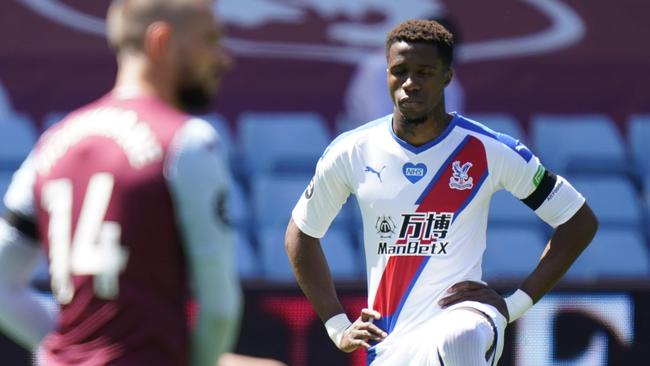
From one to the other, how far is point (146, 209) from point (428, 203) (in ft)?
7.51

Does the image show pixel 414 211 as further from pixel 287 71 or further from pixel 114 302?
pixel 287 71

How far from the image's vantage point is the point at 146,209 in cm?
332

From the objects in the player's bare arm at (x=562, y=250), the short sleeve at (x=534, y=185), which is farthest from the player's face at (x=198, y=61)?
the player's bare arm at (x=562, y=250)

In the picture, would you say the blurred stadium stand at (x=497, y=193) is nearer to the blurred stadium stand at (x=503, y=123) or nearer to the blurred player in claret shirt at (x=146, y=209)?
the blurred stadium stand at (x=503, y=123)

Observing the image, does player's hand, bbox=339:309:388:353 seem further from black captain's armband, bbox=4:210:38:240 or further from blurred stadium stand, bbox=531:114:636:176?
blurred stadium stand, bbox=531:114:636:176

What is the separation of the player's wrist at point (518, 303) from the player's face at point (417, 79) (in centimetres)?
79

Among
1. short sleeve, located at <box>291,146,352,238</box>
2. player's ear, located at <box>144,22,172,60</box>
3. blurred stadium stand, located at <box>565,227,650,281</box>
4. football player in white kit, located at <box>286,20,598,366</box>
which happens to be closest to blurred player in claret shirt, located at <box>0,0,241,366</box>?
player's ear, located at <box>144,22,172,60</box>

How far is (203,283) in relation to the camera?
3289mm

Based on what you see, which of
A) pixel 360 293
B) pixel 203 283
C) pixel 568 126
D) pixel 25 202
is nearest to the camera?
pixel 203 283

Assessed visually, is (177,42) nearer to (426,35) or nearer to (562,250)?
(426,35)

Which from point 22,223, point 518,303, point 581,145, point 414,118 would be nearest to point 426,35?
point 414,118

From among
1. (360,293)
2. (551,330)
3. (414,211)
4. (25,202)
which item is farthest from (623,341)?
(25,202)

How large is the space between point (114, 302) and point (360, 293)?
3979 mm

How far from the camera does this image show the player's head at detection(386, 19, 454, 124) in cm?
546
